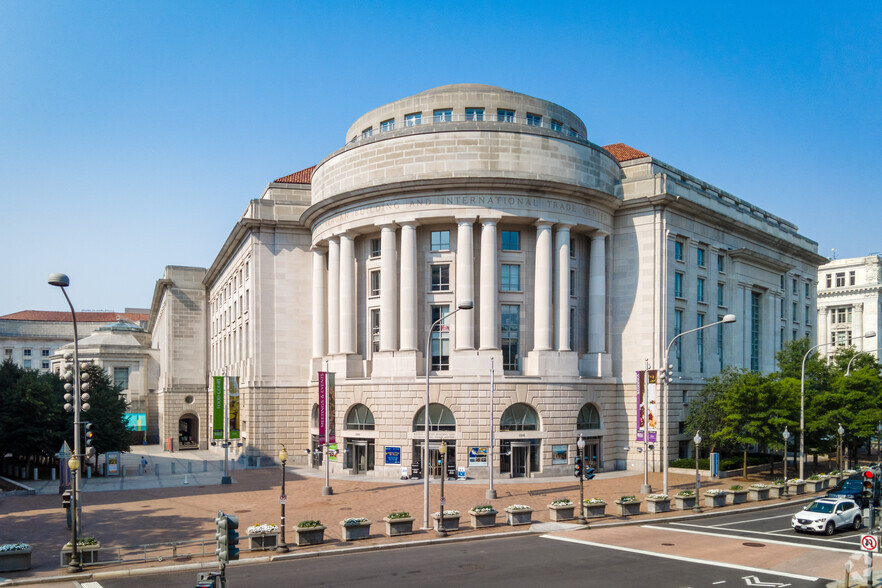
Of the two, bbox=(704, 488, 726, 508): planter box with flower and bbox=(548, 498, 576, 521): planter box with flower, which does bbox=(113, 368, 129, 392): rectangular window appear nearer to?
bbox=(548, 498, 576, 521): planter box with flower

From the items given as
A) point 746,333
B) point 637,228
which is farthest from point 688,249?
point 746,333

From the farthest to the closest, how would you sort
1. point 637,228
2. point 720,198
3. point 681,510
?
1. point 720,198
2. point 637,228
3. point 681,510

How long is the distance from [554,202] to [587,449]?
56.1 feet

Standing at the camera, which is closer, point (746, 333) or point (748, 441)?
point (748, 441)

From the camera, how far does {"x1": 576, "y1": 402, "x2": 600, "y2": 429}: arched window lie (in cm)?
4947

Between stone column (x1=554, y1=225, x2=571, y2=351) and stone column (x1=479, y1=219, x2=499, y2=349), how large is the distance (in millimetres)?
4404

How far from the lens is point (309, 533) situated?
2717 cm

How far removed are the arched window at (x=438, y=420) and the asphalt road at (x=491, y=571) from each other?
793 inches

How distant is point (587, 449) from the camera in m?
49.9

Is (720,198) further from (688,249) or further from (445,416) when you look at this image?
(445,416)

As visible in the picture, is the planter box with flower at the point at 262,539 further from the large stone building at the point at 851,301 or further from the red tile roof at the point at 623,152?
the large stone building at the point at 851,301

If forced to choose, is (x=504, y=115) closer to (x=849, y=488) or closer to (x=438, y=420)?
(x=438, y=420)

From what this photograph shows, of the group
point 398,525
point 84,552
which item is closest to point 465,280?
point 398,525

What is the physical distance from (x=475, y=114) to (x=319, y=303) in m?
18.6
